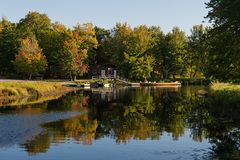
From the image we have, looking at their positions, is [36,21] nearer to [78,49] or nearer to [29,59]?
[78,49]

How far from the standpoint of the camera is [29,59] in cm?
10356

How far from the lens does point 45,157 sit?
24453 mm

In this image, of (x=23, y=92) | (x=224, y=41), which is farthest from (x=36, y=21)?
(x=224, y=41)

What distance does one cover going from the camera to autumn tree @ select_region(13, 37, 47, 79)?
103688 millimetres

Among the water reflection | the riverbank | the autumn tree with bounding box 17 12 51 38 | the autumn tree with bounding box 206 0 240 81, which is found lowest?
the water reflection

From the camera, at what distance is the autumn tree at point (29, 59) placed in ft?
340

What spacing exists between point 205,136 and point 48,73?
97.3 meters

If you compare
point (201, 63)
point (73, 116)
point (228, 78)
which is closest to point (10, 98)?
point (73, 116)

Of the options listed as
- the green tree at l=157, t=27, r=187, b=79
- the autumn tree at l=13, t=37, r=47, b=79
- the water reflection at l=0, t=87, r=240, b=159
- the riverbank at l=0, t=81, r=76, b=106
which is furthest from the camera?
the green tree at l=157, t=27, r=187, b=79

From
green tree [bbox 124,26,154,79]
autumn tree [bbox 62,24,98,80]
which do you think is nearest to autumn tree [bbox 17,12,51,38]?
autumn tree [bbox 62,24,98,80]

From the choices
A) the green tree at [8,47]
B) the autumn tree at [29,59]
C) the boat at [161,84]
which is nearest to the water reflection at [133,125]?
the autumn tree at [29,59]

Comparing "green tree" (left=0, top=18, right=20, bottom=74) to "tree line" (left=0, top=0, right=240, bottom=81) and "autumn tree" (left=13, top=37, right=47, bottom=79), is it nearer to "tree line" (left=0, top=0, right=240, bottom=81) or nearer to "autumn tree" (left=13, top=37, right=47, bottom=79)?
"tree line" (left=0, top=0, right=240, bottom=81)

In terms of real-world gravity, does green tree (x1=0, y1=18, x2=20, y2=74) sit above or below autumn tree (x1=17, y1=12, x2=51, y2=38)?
below

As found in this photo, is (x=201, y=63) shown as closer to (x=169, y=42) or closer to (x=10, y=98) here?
(x=10, y=98)
